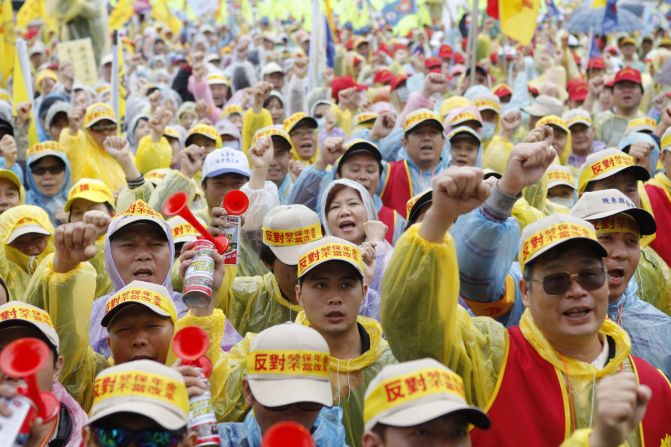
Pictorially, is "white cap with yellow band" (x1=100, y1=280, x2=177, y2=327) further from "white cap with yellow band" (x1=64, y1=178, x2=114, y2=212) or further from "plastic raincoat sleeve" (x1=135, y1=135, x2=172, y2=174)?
"plastic raincoat sleeve" (x1=135, y1=135, x2=172, y2=174)

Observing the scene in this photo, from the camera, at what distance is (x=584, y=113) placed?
32.5 feet

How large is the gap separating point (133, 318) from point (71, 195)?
2.91 metres

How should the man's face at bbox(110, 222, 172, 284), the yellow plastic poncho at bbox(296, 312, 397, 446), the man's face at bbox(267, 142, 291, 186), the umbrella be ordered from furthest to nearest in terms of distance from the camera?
the umbrella, the man's face at bbox(267, 142, 291, 186), the man's face at bbox(110, 222, 172, 284), the yellow plastic poncho at bbox(296, 312, 397, 446)

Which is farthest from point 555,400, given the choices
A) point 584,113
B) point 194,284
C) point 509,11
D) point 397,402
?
point 509,11

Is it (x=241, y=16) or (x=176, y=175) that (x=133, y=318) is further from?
(x=241, y=16)

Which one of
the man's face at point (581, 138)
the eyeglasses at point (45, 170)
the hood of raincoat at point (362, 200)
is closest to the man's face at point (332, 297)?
the hood of raincoat at point (362, 200)

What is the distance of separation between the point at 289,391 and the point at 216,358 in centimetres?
89

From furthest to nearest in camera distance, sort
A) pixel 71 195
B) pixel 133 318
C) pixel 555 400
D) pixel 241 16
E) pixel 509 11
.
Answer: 1. pixel 241 16
2. pixel 509 11
3. pixel 71 195
4. pixel 133 318
5. pixel 555 400

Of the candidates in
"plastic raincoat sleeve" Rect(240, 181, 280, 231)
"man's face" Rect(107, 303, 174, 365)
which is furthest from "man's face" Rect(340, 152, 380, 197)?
"man's face" Rect(107, 303, 174, 365)

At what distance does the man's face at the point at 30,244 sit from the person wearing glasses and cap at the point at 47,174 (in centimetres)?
195

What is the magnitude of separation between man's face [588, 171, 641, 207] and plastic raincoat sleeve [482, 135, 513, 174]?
2.50 m

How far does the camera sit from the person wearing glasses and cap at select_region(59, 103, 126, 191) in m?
9.49

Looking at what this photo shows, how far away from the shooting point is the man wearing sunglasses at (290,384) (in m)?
3.47

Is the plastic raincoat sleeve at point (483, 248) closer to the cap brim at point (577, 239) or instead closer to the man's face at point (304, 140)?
the cap brim at point (577, 239)
